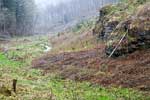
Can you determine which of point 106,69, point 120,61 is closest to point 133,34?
point 120,61

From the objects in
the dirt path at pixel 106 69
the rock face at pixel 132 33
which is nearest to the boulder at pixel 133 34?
the rock face at pixel 132 33

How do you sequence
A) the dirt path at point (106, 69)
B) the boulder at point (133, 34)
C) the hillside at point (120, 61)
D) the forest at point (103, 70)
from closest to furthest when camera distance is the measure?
the forest at point (103, 70)
the dirt path at point (106, 69)
the hillside at point (120, 61)
the boulder at point (133, 34)

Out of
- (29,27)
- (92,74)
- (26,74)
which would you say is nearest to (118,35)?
(92,74)

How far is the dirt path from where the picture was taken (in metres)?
24.4

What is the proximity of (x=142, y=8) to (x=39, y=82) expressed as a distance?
12.1 metres

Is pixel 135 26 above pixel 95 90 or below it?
above

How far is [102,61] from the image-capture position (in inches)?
1201

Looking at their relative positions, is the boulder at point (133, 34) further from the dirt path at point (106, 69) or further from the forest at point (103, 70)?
the dirt path at point (106, 69)

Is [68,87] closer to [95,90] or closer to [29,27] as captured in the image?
[95,90]

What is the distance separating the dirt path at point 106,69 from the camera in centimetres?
2439

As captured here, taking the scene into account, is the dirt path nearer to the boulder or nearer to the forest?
the forest

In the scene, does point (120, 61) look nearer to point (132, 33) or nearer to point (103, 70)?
point (103, 70)

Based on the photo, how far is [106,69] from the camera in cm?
2822

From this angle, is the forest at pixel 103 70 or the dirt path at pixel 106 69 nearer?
the forest at pixel 103 70
